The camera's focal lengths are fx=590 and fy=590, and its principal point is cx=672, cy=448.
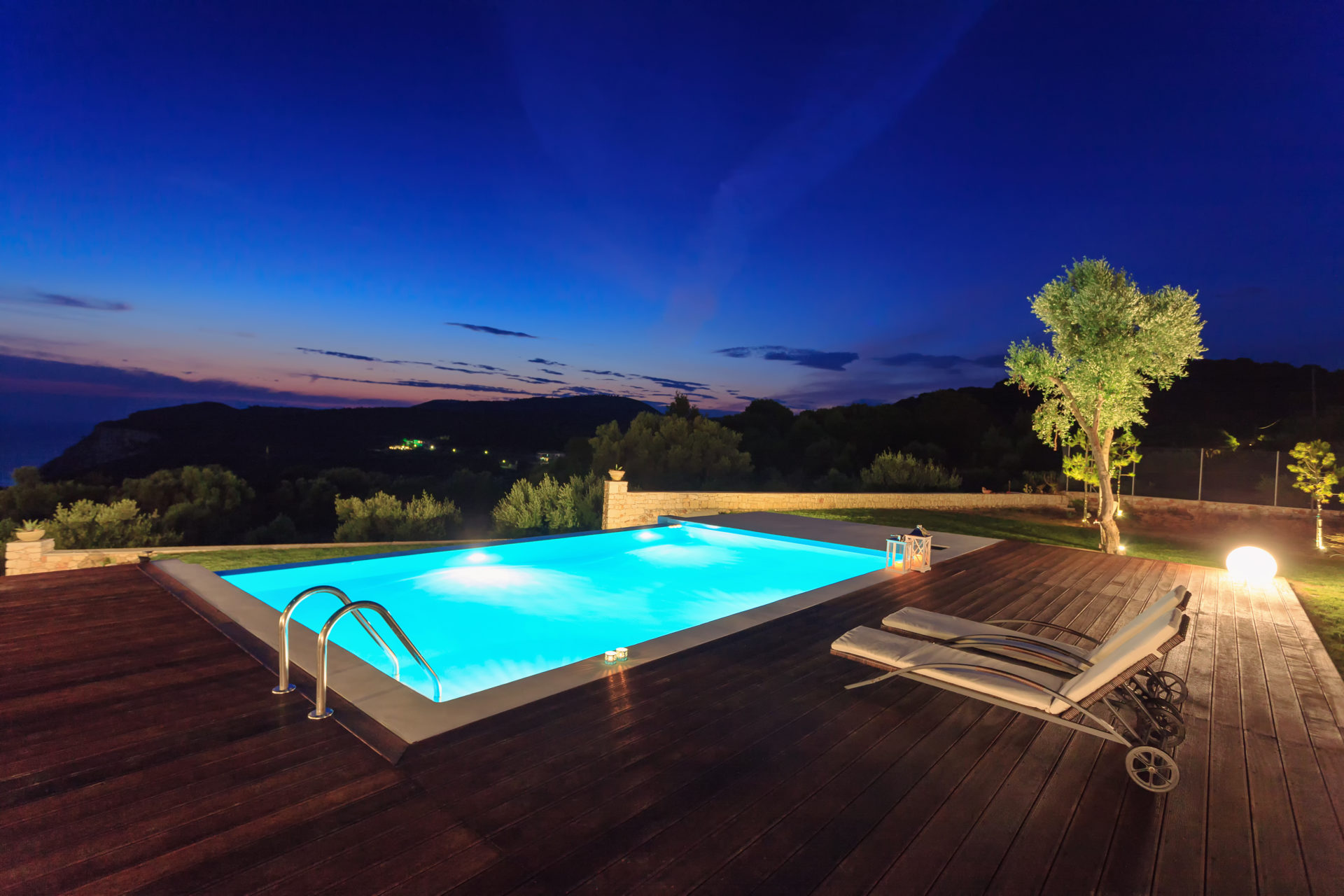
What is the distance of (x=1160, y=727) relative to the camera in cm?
276

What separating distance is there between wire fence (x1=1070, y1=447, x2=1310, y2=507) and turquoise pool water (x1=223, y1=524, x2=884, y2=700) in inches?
416

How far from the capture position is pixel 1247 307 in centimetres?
2402

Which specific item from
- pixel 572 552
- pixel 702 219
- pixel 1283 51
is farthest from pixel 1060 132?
pixel 572 552

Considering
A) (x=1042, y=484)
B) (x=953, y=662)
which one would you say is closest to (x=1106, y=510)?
(x=953, y=662)

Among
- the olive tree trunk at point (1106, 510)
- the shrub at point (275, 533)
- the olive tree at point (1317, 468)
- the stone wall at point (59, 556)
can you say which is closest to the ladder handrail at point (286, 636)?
the stone wall at point (59, 556)

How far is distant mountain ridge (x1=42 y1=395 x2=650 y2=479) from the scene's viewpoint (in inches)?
1078

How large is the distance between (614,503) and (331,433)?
94.3 ft

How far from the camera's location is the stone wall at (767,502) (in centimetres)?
1136

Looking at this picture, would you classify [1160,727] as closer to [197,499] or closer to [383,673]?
[383,673]

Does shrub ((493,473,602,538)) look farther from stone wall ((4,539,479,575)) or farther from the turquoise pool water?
stone wall ((4,539,479,575))

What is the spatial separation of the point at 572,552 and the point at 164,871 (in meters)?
7.57

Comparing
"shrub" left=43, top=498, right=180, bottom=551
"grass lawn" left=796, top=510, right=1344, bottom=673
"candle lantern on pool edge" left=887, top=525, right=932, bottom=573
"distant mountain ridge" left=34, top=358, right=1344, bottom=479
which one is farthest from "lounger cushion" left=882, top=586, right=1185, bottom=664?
"distant mountain ridge" left=34, top=358, right=1344, bottom=479

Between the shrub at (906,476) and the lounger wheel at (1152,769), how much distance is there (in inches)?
579

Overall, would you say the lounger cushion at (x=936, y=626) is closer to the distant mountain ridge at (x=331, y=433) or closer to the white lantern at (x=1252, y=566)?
the white lantern at (x=1252, y=566)
